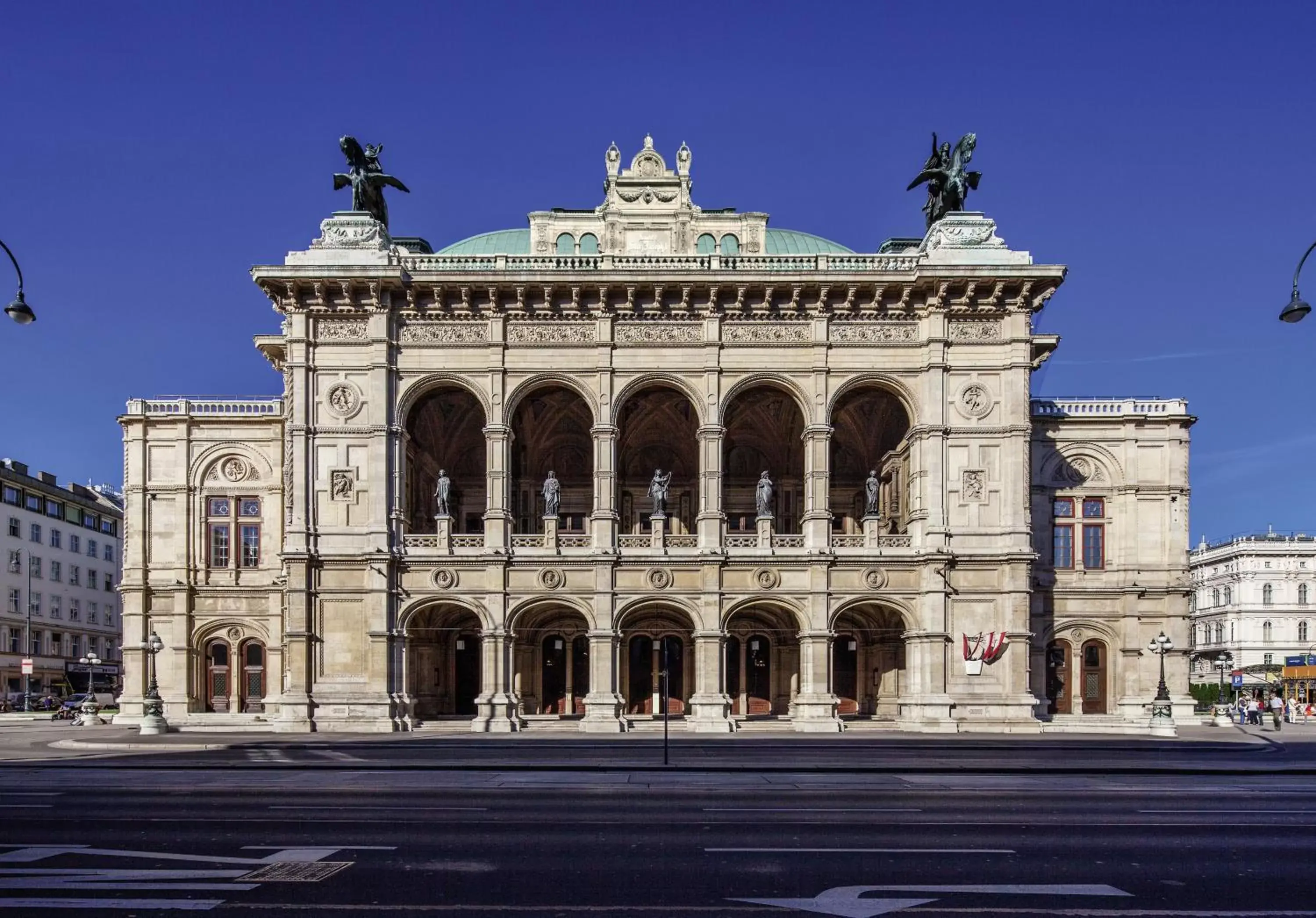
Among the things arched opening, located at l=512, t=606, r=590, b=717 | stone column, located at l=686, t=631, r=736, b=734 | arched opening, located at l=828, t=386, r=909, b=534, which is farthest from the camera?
arched opening, located at l=512, t=606, r=590, b=717

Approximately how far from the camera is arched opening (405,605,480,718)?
1687 inches

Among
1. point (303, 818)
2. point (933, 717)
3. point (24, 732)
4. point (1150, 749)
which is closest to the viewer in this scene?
point (303, 818)

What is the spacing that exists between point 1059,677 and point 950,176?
2065 centimetres

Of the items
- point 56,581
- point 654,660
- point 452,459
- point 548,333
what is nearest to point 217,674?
point 452,459

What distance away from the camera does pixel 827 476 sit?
132 ft

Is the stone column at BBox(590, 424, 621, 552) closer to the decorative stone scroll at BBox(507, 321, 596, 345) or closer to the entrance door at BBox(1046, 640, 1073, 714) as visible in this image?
the decorative stone scroll at BBox(507, 321, 596, 345)

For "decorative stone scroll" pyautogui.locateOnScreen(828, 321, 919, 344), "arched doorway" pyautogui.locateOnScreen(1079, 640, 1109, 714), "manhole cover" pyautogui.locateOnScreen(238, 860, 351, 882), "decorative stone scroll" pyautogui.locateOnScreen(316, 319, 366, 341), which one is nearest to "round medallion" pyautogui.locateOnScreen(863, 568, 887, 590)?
"decorative stone scroll" pyautogui.locateOnScreen(828, 321, 919, 344)

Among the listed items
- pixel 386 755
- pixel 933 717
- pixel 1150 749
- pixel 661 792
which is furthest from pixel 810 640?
pixel 661 792

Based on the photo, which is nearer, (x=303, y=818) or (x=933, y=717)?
(x=303, y=818)

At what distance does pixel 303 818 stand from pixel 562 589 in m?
24.2

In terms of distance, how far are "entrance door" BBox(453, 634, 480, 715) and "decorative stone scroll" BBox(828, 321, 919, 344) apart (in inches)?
765

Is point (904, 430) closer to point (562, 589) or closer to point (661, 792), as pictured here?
point (562, 589)

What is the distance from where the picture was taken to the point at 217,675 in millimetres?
45406

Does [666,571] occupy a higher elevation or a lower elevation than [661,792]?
higher
